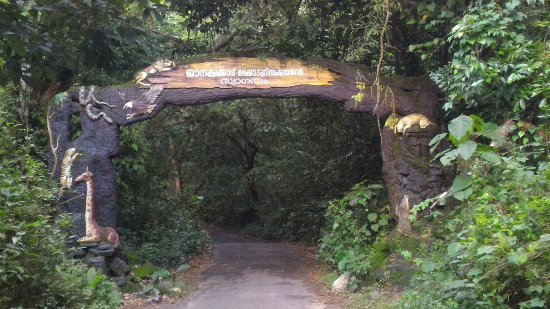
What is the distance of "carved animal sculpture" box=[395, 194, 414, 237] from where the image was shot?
364 inches

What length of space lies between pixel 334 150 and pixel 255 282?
18.3 feet

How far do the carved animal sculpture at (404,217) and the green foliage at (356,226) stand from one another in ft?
1.58

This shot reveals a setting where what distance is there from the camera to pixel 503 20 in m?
7.78

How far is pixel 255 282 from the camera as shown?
10047 millimetres

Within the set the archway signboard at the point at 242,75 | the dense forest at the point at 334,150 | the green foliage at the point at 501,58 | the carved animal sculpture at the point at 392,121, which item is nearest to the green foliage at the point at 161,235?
the dense forest at the point at 334,150

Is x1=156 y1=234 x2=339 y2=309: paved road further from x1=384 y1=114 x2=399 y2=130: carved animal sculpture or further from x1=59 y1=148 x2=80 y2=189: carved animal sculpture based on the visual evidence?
x1=384 y1=114 x2=399 y2=130: carved animal sculpture

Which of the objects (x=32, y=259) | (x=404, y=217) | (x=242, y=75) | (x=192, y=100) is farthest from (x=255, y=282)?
(x=32, y=259)

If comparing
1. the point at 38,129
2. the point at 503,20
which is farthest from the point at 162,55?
the point at 503,20

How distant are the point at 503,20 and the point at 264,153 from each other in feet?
45.7

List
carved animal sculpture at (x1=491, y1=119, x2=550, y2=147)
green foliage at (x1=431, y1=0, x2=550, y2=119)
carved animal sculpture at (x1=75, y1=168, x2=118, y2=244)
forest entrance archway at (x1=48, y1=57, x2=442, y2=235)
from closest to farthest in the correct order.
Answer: carved animal sculpture at (x1=491, y1=119, x2=550, y2=147)
green foliage at (x1=431, y1=0, x2=550, y2=119)
carved animal sculpture at (x1=75, y1=168, x2=118, y2=244)
forest entrance archway at (x1=48, y1=57, x2=442, y2=235)

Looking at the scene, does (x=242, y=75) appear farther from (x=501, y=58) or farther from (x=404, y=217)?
(x=501, y=58)

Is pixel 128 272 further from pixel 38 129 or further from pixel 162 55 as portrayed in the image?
pixel 162 55

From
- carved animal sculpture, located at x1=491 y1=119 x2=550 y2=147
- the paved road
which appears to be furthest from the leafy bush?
the paved road

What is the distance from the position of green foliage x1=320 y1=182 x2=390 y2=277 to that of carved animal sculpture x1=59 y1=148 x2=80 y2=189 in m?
4.18
